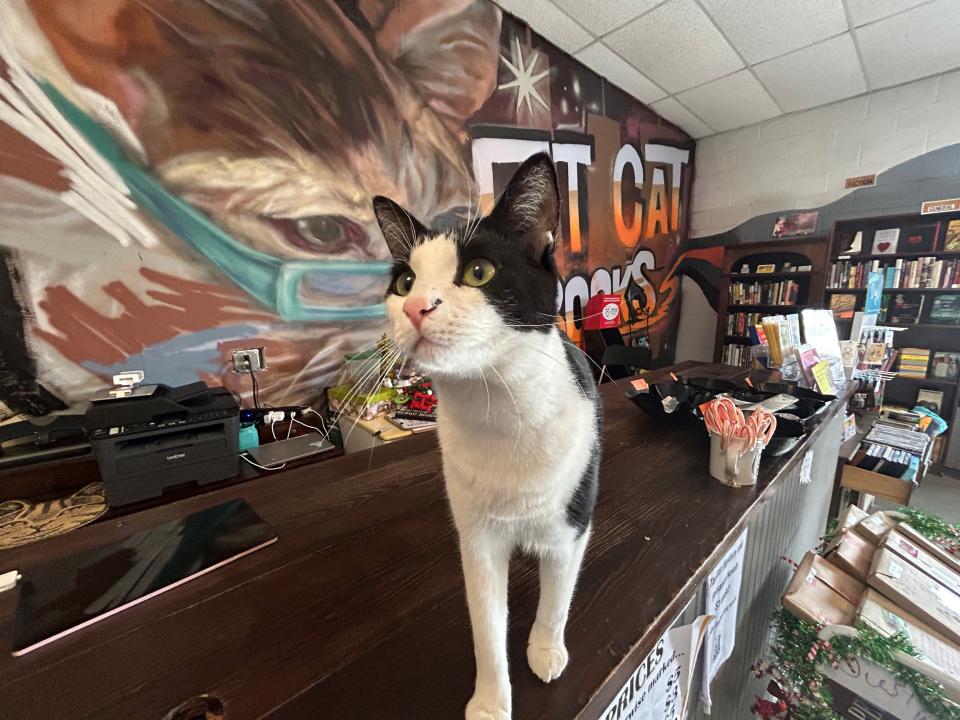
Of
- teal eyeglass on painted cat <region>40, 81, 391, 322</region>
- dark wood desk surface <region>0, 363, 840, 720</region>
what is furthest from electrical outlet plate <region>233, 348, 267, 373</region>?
dark wood desk surface <region>0, 363, 840, 720</region>

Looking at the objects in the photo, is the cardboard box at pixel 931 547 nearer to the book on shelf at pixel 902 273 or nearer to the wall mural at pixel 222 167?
the wall mural at pixel 222 167

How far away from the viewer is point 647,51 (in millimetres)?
2586

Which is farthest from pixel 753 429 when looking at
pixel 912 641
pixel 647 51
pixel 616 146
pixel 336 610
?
pixel 616 146

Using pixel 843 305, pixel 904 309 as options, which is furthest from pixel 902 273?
pixel 843 305

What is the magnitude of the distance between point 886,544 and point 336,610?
154 cm

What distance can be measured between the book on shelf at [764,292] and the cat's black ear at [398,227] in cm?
423

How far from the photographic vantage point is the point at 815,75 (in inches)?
111

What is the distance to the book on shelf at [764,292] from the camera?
11.5ft

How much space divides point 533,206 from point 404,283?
0.18 metres

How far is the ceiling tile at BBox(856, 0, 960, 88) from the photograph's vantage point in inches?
88.0

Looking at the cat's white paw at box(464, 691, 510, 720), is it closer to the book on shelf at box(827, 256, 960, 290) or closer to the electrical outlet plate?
the electrical outlet plate

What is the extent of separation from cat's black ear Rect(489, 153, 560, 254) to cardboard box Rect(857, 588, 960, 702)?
3.91 ft

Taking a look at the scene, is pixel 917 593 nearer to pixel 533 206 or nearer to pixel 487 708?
pixel 487 708

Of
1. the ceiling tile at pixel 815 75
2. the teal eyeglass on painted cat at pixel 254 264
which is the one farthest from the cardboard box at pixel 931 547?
the ceiling tile at pixel 815 75
